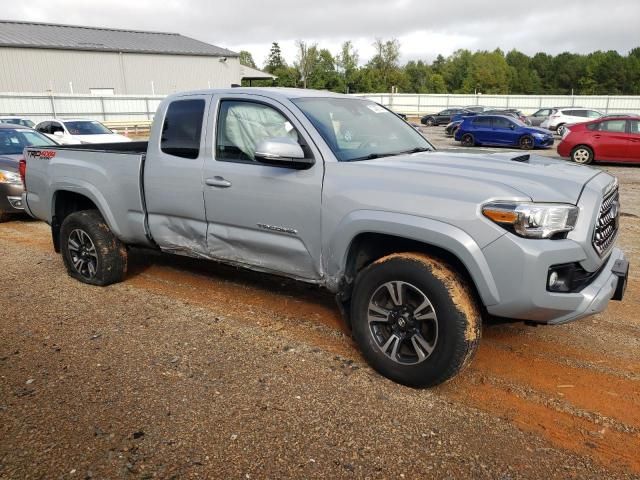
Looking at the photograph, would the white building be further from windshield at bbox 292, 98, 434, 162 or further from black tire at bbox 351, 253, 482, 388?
black tire at bbox 351, 253, 482, 388

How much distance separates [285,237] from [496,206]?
1.52 m

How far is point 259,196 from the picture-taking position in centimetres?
377

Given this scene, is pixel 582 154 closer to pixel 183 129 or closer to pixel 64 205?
pixel 183 129

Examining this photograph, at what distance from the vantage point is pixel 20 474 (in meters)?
2.53

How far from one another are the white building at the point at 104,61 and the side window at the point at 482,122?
90.5 feet

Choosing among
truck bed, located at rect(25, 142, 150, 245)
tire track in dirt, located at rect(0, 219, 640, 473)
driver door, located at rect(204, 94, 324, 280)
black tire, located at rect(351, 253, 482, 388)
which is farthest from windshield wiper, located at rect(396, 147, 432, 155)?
truck bed, located at rect(25, 142, 150, 245)

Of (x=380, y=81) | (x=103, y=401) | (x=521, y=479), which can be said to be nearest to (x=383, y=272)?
(x=521, y=479)

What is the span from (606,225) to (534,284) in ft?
2.86

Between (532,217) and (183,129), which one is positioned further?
(183,129)

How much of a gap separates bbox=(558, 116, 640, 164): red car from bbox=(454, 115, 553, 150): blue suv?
16.9 feet

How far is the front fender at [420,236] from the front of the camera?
9.45ft

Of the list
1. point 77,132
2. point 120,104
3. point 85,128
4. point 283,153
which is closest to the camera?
point 283,153

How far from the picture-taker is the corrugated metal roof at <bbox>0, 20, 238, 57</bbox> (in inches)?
1495

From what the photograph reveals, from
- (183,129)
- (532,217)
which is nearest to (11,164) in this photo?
(183,129)
